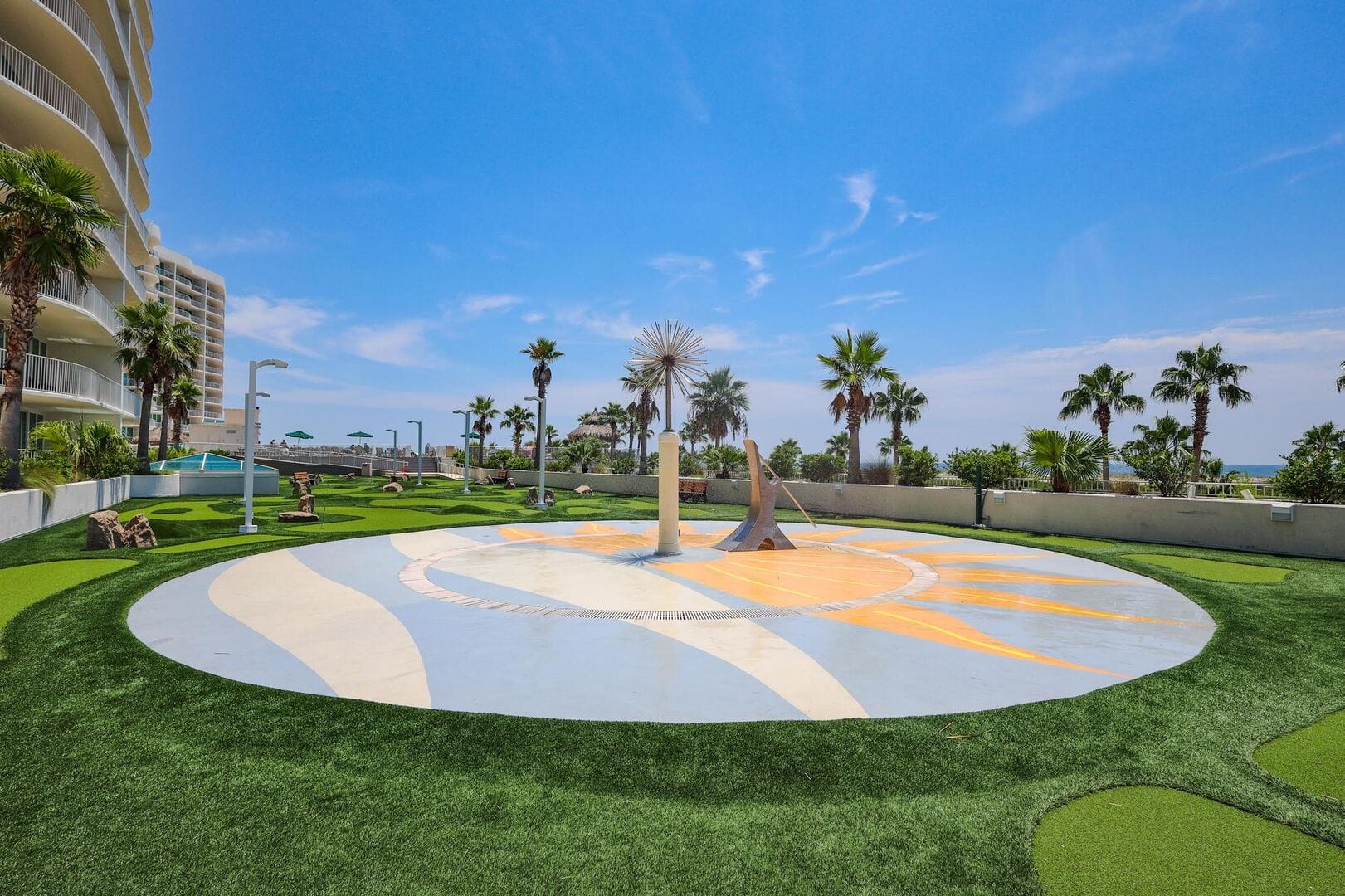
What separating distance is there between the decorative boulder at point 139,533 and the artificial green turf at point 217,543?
1.17 feet

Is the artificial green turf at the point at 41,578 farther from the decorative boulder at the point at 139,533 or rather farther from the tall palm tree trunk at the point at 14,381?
the tall palm tree trunk at the point at 14,381

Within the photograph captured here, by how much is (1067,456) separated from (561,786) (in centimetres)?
2205

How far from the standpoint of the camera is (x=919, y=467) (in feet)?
98.4

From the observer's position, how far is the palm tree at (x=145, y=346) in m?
29.3

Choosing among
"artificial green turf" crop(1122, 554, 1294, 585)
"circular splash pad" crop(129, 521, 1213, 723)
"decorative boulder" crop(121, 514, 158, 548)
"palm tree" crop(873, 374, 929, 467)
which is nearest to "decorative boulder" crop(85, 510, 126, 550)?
"decorative boulder" crop(121, 514, 158, 548)

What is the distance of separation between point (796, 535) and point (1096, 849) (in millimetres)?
14551

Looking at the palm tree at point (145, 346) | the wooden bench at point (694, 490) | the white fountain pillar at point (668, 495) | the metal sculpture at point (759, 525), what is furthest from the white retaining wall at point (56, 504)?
the wooden bench at point (694, 490)

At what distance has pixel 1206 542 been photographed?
1519 centimetres

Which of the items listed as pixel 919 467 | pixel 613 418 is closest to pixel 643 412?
pixel 613 418

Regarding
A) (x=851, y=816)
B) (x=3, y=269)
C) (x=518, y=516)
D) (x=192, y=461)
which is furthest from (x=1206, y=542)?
(x=192, y=461)

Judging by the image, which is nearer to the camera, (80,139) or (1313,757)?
(1313,757)

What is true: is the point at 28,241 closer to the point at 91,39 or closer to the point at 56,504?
the point at 56,504

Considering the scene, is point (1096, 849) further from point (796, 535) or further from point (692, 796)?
point (796, 535)

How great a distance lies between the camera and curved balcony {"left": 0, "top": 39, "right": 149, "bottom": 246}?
2170 cm
